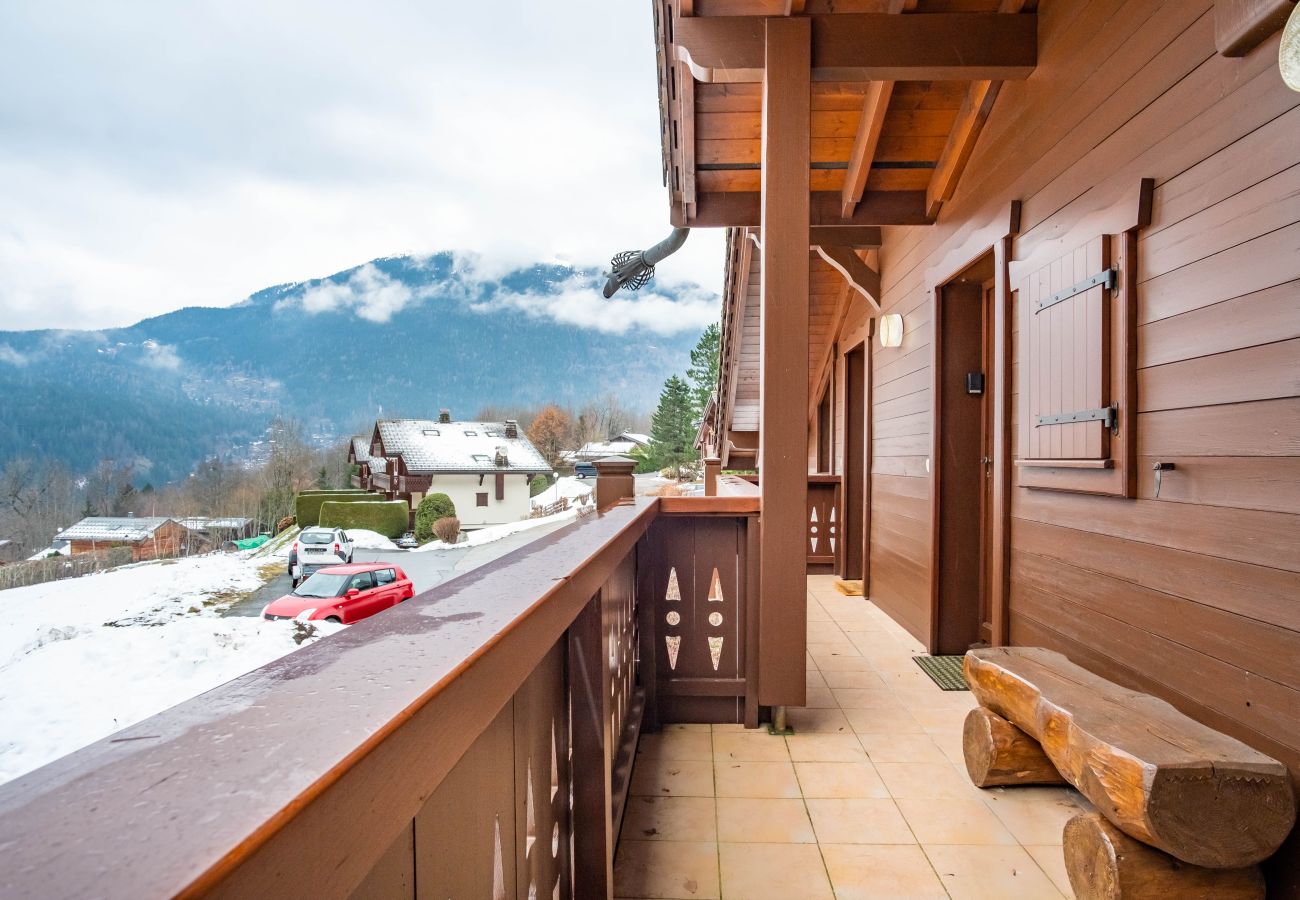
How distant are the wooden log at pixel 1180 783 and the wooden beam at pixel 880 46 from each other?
7.84 ft

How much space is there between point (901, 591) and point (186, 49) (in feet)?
22.3

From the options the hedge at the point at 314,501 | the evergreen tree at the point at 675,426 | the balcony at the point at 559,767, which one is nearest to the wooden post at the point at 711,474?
the balcony at the point at 559,767

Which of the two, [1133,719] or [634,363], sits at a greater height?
[634,363]

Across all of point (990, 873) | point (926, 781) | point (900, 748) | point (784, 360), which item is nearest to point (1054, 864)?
point (990, 873)

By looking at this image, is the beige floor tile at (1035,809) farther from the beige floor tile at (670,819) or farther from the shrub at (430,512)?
the shrub at (430,512)

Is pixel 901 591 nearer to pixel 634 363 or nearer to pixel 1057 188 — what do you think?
pixel 1057 188

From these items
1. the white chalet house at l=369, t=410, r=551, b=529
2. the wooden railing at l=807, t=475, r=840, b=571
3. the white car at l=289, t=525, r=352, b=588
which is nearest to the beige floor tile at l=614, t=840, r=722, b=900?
the white car at l=289, t=525, r=352, b=588

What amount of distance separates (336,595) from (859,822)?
227cm

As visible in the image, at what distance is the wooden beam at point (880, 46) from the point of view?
98.6 inches

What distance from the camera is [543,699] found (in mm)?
1075

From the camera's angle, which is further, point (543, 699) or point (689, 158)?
point (689, 158)

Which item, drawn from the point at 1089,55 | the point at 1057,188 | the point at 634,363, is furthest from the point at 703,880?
the point at 634,363

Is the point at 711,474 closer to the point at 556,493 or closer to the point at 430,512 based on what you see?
the point at 430,512

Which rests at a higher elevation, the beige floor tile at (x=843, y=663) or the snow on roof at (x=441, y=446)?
the snow on roof at (x=441, y=446)
